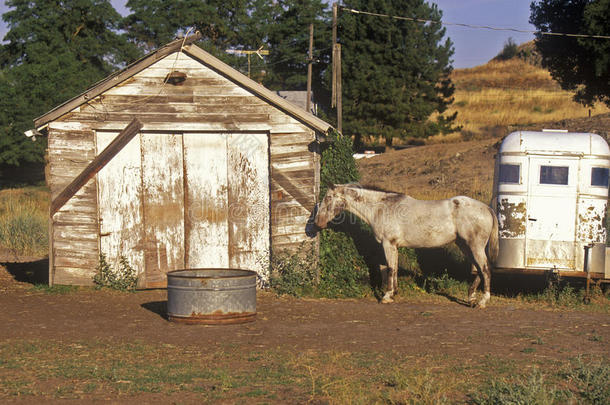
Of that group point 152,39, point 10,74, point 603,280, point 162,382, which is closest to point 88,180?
point 162,382

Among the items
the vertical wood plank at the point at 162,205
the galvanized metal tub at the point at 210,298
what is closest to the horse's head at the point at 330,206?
the galvanized metal tub at the point at 210,298

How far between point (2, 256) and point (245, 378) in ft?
44.1

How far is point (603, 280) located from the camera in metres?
12.2

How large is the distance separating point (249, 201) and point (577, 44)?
67.2 ft

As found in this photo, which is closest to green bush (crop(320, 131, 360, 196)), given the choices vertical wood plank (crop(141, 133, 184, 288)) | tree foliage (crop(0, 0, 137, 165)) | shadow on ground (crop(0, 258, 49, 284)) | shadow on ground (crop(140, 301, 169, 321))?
vertical wood plank (crop(141, 133, 184, 288))

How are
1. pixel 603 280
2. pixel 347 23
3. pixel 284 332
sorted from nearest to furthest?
pixel 284 332 < pixel 603 280 < pixel 347 23

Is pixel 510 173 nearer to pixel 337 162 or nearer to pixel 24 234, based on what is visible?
pixel 337 162

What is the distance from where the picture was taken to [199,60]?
1291cm

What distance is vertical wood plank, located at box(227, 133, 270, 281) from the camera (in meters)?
13.0

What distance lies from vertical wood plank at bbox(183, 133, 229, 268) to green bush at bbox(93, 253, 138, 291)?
3.65ft

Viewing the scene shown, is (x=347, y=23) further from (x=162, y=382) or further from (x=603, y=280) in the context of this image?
(x=162, y=382)

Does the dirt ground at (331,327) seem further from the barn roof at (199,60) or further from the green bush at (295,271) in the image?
the barn roof at (199,60)

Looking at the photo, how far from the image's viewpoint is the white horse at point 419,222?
474 inches

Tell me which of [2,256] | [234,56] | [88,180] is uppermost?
[234,56]
